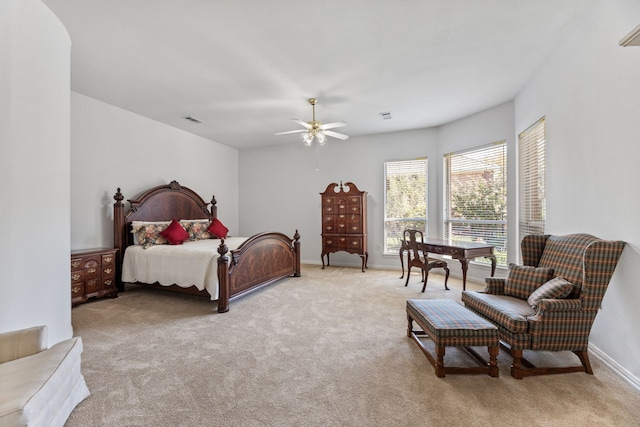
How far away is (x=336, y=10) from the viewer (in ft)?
7.63

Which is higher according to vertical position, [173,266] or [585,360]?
[173,266]

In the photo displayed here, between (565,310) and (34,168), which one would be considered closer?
(565,310)

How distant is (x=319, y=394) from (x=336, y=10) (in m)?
2.87

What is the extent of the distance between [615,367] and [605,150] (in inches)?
64.6

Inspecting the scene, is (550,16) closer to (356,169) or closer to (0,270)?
(356,169)

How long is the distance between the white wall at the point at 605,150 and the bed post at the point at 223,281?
11.8ft

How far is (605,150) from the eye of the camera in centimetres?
228

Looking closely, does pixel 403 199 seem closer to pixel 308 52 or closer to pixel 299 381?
pixel 308 52

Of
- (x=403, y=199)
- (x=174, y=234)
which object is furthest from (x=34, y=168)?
(x=403, y=199)

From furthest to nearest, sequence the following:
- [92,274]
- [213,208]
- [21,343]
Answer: [213,208] → [92,274] → [21,343]

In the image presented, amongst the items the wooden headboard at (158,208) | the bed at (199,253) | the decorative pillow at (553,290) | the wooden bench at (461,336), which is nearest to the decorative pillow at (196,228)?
the bed at (199,253)

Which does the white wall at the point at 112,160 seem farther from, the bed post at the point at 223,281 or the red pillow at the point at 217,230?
the bed post at the point at 223,281

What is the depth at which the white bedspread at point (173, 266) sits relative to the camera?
361 centimetres

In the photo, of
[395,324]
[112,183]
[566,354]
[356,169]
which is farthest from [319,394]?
[356,169]
